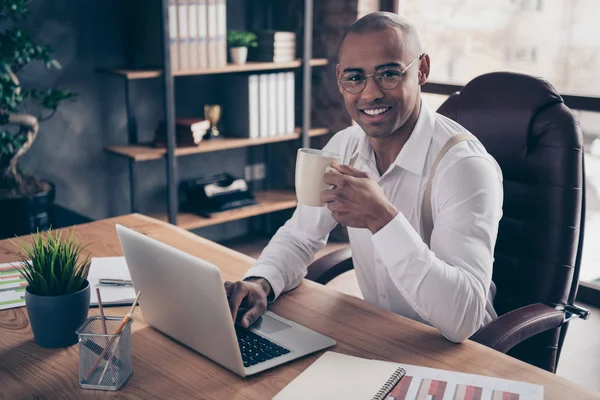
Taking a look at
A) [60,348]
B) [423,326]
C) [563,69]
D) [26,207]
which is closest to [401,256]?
[423,326]

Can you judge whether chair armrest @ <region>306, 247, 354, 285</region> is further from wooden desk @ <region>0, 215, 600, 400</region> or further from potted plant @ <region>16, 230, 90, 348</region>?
potted plant @ <region>16, 230, 90, 348</region>

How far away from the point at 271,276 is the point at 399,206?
360mm

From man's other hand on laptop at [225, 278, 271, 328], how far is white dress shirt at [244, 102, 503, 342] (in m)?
0.06

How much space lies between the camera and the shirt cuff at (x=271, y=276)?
1.45 m

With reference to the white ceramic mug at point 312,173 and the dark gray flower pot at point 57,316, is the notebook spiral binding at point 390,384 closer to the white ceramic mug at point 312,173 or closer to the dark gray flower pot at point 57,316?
the white ceramic mug at point 312,173

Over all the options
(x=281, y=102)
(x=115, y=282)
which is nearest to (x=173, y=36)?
(x=281, y=102)

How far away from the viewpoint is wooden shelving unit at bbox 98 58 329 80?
3219 millimetres

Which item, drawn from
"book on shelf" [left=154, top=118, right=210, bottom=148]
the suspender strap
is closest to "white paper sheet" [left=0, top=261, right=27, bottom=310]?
the suspender strap

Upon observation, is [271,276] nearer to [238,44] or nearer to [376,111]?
[376,111]

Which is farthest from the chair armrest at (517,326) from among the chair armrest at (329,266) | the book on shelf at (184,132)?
the book on shelf at (184,132)

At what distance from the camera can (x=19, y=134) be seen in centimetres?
304

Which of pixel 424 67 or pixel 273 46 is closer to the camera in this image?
pixel 424 67

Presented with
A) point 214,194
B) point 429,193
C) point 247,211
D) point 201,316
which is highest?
point 429,193

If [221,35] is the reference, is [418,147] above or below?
below
